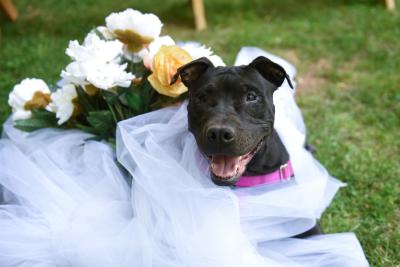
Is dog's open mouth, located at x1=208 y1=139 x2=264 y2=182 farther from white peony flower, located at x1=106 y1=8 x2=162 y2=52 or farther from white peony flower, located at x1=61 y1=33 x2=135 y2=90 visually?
white peony flower, located at x1=106 y1=8 x2=162 y2=52

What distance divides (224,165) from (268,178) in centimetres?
45

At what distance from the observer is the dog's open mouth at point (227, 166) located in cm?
247

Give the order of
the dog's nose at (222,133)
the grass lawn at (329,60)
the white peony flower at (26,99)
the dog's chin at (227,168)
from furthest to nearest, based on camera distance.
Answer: the grass lawn at (329,60), the white peony flower at (26,99), the dog's chin at (227,168), the dog's nose at (222,133)

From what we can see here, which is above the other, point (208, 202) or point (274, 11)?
point (208, 202)

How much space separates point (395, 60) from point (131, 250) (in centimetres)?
374

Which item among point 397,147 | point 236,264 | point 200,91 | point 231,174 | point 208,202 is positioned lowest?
point 397,147

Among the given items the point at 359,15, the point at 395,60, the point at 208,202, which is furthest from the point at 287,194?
the point at 359,15

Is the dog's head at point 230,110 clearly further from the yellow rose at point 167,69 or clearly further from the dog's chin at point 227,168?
the yellow rose at point 167,69

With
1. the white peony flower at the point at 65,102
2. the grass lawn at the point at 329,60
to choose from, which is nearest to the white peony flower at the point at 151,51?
the white peony flower at the point at 65,102

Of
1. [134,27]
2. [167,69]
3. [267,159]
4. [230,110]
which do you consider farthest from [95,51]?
[267,159]

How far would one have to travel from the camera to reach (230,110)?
251 centimetres

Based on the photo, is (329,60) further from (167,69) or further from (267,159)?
(167,69)

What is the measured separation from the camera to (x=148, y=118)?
9.49 feet

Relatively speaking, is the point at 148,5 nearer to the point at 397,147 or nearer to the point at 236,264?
the point at 397,147
